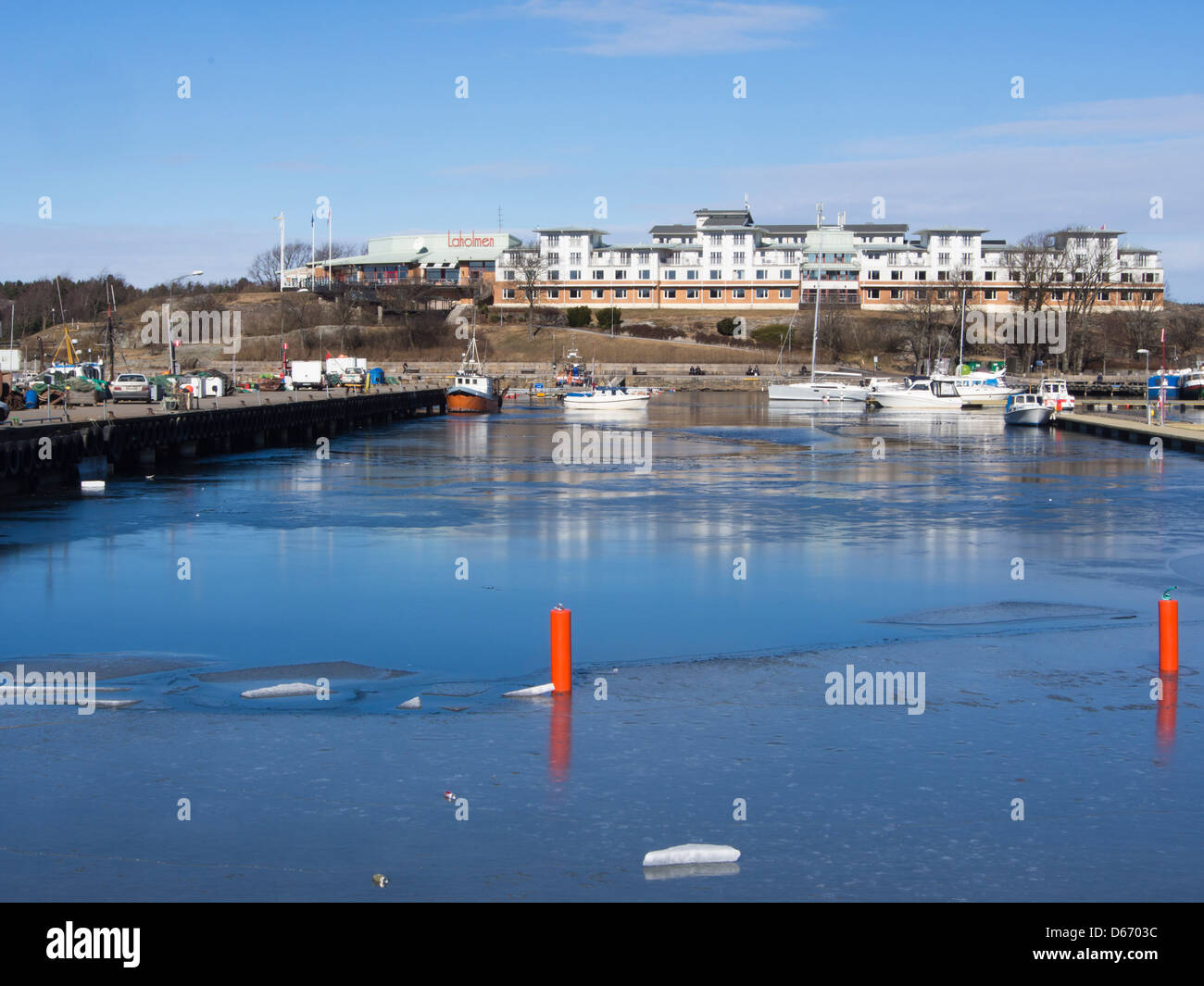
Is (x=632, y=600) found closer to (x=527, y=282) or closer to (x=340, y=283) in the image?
(x=527, y=282)

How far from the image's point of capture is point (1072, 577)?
25.4 metres

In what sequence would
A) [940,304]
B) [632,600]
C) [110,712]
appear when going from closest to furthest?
[110,712] < [632,600] < [940,304]

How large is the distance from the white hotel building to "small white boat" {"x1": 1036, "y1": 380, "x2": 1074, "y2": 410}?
79233mm

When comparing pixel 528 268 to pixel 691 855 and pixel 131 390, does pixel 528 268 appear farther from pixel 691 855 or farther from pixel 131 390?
pixel 691 855

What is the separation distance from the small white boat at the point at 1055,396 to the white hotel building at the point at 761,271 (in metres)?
79.2

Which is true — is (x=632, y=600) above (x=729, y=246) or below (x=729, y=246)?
below

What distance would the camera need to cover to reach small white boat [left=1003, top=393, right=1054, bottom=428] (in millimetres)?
83375

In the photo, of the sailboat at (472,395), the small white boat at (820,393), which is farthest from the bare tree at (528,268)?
the sailboat at (472,395)

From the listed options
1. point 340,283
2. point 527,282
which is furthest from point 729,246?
point 340,283

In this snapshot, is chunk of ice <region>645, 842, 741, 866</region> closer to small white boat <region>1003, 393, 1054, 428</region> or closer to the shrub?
small white boat <region>1003, 393, 1054, 428</region>

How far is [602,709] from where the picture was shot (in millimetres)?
15422

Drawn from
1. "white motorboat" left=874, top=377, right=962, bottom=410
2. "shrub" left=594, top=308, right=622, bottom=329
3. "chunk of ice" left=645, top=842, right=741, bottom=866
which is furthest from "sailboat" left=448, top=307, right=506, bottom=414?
"chunk of ice" left=645, top=842, right=741, bottom=866

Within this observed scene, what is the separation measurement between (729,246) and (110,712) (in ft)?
541
